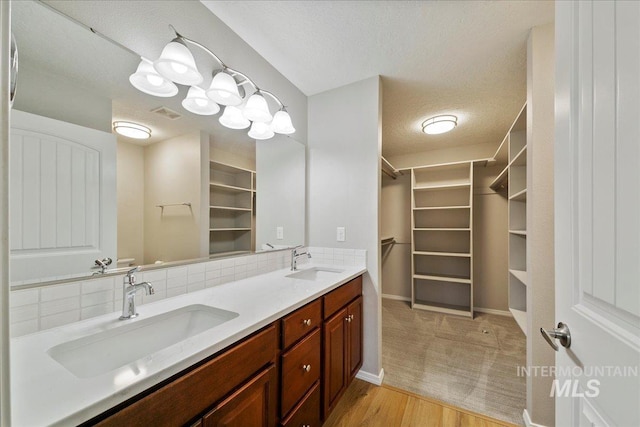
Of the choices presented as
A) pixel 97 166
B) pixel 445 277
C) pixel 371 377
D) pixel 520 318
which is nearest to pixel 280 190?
pixel 97 166

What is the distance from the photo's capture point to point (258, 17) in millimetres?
1456

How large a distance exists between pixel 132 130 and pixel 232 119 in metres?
0.61

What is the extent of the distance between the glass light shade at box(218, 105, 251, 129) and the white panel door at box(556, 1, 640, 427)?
1.55 m

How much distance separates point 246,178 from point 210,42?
0.83 meters

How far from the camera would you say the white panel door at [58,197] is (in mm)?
799

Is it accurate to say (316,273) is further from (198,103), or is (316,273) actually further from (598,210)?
(598,210)

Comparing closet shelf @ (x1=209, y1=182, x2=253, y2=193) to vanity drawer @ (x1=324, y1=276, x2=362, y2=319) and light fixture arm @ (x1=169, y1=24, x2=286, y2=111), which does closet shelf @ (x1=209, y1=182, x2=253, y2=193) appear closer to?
light fixture arm @ (x1=169, y1=24, x2=286, y2=111)

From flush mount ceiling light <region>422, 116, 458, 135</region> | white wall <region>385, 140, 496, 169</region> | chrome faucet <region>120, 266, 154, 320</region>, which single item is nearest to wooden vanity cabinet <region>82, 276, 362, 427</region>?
chrome faucet <region>120, 266, 154, 320</region>

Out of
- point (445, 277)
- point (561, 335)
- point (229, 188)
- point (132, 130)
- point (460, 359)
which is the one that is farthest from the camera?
point (445, 277)

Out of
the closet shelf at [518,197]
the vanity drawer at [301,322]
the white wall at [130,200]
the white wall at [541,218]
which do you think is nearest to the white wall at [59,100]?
the white wall at [130,200]

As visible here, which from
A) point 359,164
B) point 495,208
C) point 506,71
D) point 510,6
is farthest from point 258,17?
point 495,208

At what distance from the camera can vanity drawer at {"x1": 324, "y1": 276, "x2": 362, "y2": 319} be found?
1.45 m

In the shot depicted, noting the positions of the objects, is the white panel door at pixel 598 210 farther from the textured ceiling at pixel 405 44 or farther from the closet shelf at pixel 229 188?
the closet shelf at pixel 229 188

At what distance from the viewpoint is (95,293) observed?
3.11 ft
